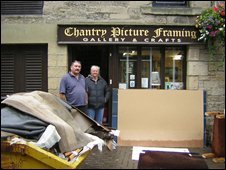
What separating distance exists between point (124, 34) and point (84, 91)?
2.03 m

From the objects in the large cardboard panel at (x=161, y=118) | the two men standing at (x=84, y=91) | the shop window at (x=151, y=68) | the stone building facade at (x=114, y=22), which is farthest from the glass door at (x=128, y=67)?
the two men standing at (x=84, y=91)

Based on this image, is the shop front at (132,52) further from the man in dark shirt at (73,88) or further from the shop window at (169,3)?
the man in dark shirt at (73,88)

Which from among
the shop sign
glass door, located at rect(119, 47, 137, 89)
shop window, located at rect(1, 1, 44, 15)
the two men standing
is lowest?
the two men standing

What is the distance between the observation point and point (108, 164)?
6633mm

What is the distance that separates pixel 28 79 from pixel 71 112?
166 inches

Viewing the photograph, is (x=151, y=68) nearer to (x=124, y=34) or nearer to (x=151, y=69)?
→ (x=151, y=69)

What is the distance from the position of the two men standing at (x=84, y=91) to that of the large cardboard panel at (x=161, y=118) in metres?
0.48

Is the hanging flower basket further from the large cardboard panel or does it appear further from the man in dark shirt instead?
the man in dark shirt

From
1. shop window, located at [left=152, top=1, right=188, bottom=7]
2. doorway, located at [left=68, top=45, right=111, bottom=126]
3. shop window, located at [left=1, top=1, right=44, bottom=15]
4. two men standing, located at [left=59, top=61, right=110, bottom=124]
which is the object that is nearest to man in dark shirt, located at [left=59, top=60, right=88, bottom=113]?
two men standing, located at [left=59, top=61, right=110, bottom=124]

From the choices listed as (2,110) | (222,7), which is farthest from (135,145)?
(2,110)

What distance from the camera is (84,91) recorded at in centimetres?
754

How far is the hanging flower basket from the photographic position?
813 cm

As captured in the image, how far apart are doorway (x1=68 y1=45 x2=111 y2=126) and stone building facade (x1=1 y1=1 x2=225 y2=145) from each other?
0.65 metres

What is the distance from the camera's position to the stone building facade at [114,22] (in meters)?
8.90
